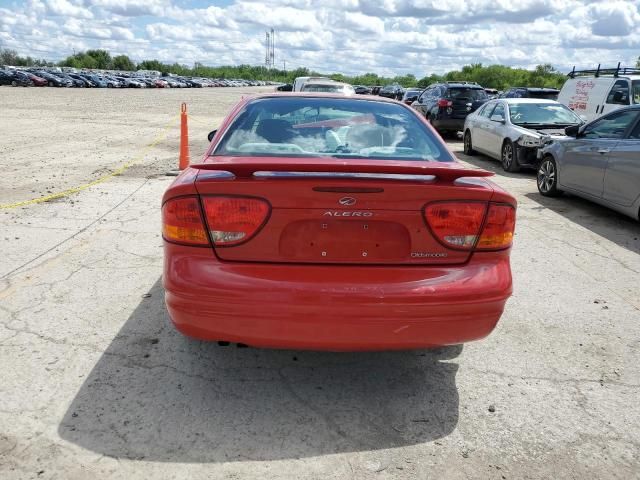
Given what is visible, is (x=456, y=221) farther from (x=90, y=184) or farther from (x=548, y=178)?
(x=90, y=184)

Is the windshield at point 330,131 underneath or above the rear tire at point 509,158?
above

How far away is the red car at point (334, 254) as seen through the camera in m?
2.70

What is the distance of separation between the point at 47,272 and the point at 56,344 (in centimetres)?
149

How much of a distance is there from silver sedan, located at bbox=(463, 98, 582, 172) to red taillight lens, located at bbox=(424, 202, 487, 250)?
29.4 feet

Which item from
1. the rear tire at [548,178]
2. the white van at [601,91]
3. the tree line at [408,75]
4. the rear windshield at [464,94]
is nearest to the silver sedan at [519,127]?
the white van at [601,91]

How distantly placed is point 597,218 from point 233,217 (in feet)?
21.3

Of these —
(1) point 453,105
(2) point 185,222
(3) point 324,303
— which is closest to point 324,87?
(1) point 453,105

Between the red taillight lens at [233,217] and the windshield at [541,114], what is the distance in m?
10.3

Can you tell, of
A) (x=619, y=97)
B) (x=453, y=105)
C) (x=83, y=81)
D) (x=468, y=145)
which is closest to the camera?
(x=619, y=97)

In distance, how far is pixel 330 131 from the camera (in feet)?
12.1

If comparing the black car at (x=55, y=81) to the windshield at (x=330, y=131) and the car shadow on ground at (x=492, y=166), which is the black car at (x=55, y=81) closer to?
Result: the car shadow on ground at (x=492, y=166)

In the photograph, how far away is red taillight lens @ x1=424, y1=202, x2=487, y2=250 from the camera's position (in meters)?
2.81

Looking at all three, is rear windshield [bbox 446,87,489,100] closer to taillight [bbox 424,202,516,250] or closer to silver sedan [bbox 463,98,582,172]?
silver sedan [bbox 463,98,582,172]

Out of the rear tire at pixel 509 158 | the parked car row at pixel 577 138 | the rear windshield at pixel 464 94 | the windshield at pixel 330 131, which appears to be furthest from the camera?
the rear windshield at pixel 464 94
